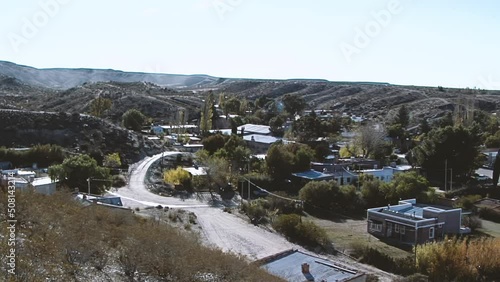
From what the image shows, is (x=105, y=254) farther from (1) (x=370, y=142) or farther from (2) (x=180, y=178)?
(1) (x=370, y=142)

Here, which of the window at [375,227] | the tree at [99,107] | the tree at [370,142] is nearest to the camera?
the window at [375,227]

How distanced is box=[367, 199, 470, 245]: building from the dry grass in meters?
12.2

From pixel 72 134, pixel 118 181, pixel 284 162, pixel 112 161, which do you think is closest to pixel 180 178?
pixel 118 181

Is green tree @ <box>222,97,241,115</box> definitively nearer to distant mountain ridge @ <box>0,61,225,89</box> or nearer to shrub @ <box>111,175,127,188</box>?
shrub @ <box>111,175,127,188</box>

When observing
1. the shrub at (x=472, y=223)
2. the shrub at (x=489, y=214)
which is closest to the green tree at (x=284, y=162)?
the shrub at (x=489, y=214)

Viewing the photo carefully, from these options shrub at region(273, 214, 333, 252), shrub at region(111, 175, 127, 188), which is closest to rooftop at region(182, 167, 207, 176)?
shrub at region(111, 175, 127, 188)

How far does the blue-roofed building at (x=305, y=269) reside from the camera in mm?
13859

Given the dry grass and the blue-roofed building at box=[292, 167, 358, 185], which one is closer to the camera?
the dry grass

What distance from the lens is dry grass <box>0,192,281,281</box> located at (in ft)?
32.3

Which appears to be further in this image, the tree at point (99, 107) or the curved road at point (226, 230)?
the tree at point (99, 107)

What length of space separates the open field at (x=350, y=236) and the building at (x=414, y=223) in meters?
0.70

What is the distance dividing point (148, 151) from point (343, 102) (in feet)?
183

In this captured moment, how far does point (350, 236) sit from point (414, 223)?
2565 mm

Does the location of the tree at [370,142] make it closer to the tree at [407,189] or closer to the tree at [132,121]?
the tree at [407,189]
